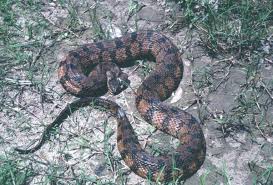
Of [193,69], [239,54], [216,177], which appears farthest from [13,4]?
[216,177]

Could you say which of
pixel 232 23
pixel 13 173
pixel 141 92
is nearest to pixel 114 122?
pixel 141 92

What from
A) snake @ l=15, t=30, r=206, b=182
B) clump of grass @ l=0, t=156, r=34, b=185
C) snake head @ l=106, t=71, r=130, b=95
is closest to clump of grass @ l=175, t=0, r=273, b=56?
snake @ l=15, t=30, r=206, b=182

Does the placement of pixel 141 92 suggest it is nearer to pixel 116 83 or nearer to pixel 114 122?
pixel 116 83

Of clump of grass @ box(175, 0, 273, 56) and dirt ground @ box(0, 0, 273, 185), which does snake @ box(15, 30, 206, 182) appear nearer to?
dirt ground @ box(0, 0, 273, 185)

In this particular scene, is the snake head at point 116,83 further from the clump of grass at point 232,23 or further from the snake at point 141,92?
the clump of grass at point 232,23

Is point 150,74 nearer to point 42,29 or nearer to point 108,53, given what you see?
point 108,53
